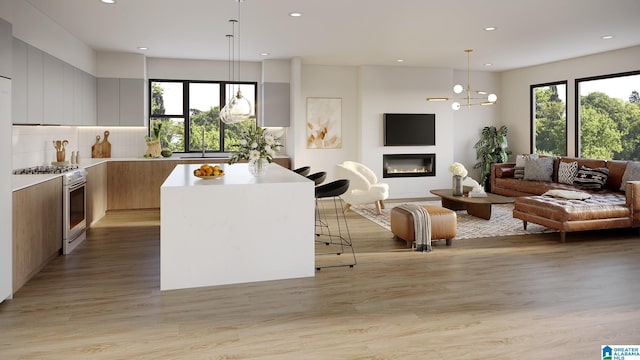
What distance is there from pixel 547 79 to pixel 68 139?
850 centimetres

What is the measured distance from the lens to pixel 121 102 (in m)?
7.90

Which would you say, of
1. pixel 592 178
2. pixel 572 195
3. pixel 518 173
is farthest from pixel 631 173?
pixel 518 173

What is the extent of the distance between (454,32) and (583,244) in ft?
10.2

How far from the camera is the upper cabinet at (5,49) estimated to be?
3.46 meters

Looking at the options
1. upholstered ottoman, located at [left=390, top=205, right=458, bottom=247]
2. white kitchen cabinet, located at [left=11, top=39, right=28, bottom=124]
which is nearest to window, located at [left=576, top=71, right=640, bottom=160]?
upholstered ottoman, located at [left=390, top=205, right=458, bottom=247]

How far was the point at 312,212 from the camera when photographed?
4238 mm

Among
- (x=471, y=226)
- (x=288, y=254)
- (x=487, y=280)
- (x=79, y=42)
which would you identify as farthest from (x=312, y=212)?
(x=79, y=42)

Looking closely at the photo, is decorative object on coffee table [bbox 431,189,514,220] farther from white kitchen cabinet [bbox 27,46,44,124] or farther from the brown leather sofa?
white kitchen cabinet [bbox 27,46,44,124]

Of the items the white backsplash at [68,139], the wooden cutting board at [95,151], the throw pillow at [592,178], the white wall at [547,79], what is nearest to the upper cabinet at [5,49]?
the white backsplash at [68,139]

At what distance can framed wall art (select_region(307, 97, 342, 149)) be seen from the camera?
9047 millimetres

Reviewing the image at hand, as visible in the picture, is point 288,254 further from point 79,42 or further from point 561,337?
point 79,42

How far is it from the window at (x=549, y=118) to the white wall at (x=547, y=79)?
12 cm

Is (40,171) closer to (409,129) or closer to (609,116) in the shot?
(409,129)

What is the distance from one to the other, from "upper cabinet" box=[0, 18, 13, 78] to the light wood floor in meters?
1.73
